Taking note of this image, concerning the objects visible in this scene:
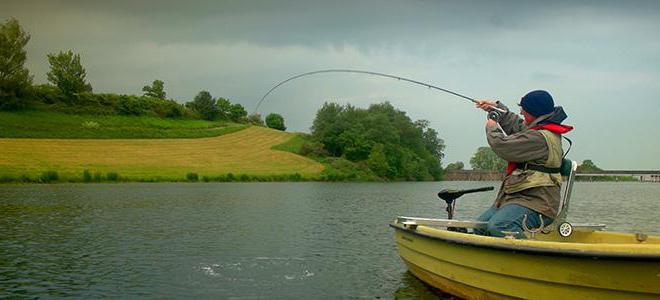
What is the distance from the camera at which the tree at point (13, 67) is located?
234 ft

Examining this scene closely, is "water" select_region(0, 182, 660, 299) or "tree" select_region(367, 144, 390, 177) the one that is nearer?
"water" select_region(0, 182, 660, 299)

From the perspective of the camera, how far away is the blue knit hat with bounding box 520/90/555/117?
903 cm

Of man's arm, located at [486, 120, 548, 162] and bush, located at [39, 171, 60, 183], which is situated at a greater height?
man's arm, located at [486, 120, 548, 162]

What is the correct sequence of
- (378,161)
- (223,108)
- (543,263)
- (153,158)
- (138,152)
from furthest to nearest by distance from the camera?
(223,108), (378,161), (138,152), (153,158), (543,263)

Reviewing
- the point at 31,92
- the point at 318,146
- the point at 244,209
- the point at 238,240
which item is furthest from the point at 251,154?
the point at 238,240

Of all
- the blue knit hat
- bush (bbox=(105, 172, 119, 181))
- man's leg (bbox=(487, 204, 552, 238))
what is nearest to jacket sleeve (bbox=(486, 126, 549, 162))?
the blue knit hat

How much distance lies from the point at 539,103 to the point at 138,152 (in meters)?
65.1

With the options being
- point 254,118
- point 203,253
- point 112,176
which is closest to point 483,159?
point 112,176

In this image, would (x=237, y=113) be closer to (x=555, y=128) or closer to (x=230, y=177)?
(x=230, y=177)

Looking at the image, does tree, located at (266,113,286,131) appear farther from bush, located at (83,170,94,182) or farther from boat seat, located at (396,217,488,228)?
boat seat, located at (396,217,488,228)

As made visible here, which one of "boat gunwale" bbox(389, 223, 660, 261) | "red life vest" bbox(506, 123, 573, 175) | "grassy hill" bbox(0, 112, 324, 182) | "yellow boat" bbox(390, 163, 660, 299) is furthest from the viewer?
"grassy hill" bbox(0, 112, 324, 182)

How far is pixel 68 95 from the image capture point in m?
82.7

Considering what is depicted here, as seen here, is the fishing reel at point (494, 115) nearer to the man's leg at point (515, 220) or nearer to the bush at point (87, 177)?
the man's leg at point (515, 220)

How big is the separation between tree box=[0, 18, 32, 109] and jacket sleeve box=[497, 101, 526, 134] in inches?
2862
